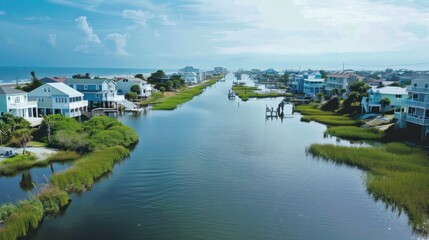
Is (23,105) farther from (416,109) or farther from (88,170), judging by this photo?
(416,109)

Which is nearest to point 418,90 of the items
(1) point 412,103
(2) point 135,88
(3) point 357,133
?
(1) point 412,103

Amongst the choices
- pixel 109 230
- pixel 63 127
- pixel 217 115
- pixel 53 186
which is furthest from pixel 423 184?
pixel 217 115

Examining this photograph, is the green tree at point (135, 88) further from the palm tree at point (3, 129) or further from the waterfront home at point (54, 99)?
the palm tree at point (3, 129)

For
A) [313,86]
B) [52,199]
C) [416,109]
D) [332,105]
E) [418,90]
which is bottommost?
[52,199]

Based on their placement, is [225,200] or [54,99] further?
[54,99]

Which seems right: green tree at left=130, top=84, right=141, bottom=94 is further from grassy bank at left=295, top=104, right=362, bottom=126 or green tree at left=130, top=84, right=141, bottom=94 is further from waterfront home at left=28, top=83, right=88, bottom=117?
grassy bank at left=295, top=104, right=362, bottom=126

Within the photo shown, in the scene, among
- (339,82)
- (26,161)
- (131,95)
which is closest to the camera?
(26,161)

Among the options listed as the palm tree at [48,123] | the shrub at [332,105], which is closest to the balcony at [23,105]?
the palm tree at [48,123]

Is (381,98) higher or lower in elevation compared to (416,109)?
higher
